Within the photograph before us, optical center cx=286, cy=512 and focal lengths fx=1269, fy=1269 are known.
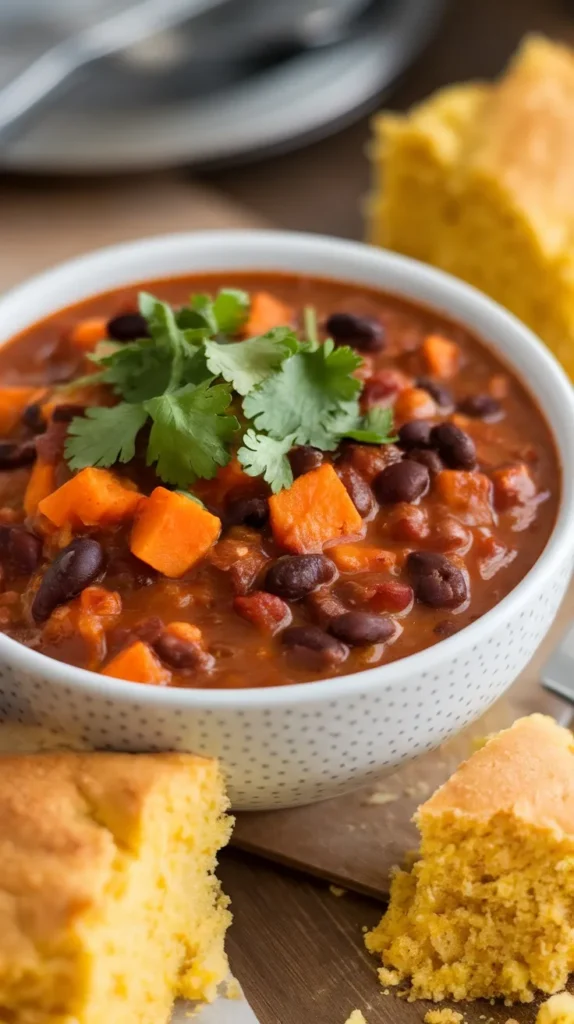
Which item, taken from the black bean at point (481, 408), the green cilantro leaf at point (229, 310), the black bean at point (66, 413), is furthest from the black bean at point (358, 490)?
the black bean at point (66, 413)

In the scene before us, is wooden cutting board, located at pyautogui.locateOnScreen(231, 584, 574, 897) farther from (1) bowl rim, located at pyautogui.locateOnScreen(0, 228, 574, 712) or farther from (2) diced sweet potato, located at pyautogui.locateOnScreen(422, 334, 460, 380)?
(2) diced sweet potato, located at pyautogui.locateOnScreen(422, 334, 460, 380)

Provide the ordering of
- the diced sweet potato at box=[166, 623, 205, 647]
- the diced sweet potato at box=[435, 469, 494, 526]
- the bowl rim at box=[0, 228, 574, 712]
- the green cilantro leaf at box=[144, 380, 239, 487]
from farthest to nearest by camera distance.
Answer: the diced sweet potato at box=[435, 469, 494, 526] → the green cilantro leaf at box=[144, 380, 239, 487] → the diced sweet potato at box=[166, 623, 205, 647] → the bowl rim at box=[0, 228, 574, 712]

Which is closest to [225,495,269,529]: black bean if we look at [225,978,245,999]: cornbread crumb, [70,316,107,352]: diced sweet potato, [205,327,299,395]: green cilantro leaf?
[205,327,299,395]: green cilantro leaf

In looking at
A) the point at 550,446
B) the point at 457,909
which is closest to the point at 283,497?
the point at 550,446

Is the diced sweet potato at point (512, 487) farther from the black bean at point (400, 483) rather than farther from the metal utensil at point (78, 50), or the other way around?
the metal utensil at point (78, 50)

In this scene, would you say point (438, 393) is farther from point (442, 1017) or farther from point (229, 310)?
point (442, 1017)

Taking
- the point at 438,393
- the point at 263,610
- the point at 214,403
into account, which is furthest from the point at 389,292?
the point at 263,610
